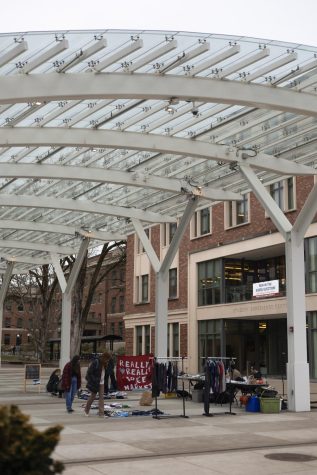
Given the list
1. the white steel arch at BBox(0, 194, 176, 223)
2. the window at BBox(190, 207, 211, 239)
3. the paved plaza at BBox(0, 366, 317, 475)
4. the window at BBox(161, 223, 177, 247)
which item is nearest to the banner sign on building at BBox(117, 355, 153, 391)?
the paved plaza at BBox(0, 366, 317, 475)

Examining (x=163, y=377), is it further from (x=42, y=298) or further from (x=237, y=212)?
(x=42, y=298)

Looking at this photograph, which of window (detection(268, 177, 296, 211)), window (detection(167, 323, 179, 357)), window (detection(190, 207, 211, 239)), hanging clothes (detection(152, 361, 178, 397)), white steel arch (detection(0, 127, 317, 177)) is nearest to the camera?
hanging clothes (detection(152, 361, 178, 397))

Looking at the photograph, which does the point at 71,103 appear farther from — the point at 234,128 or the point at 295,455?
the point at 295,455

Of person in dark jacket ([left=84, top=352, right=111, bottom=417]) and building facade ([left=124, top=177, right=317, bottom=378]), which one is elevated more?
building facade ([left=124, top=177, right=317, bottom=378])

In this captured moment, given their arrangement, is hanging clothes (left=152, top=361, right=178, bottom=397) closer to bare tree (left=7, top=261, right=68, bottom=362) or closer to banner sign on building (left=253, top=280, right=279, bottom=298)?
banner sign on building (left=253, top=280, right=279, bottom=298)

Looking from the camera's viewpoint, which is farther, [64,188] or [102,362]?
[64,188]

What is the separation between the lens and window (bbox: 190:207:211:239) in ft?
123

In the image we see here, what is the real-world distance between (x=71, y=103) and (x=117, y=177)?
5.18m

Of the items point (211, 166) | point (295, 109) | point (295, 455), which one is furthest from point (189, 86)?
point (295, 455)

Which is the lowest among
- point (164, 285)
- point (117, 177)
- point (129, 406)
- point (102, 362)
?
point (129, 406)

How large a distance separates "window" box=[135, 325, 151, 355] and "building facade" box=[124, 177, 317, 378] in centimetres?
303

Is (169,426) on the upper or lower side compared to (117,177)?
lower

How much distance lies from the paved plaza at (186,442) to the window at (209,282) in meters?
19.4

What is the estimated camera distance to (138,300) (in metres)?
44.7
